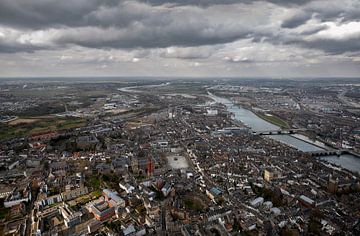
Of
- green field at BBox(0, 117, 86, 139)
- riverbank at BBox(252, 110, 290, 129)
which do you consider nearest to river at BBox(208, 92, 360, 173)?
riverbank at BBox(252, 110, 290, 129)

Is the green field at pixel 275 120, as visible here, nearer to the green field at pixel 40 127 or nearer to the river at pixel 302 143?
the river at pixel 302 143

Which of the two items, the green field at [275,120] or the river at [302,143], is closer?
the river at [302,143]

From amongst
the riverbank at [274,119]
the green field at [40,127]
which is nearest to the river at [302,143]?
the riverbank at [274,119]

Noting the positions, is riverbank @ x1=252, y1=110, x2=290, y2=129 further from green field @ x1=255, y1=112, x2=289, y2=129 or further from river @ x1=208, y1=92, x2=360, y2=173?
river @ x1=208, y1=92, x2=360, y2=173

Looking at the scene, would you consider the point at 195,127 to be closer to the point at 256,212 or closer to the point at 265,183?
the point at 265,183

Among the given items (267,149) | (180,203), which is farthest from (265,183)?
(267,149)

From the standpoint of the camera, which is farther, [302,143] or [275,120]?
[275,120]

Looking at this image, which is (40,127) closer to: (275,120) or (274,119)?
(275,120)

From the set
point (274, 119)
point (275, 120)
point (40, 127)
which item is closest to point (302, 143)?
point (275, 120)
